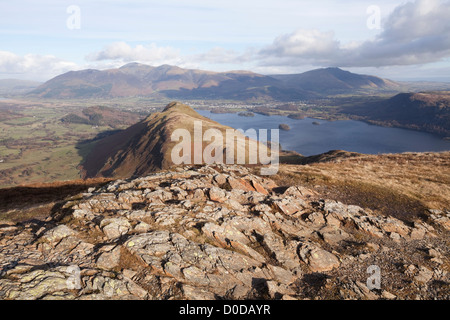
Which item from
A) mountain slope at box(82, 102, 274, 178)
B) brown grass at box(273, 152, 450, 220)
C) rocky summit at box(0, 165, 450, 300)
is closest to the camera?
rocky summit at box(0, 165, 450, 300)

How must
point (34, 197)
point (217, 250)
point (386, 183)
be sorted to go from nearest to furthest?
point (217, 250) < point (34, 197) < point (386, 183)

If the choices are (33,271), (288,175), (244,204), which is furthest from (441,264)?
(33,271)

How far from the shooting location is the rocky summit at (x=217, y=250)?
11.8 metres

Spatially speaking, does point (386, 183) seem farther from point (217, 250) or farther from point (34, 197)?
point (34, 197)

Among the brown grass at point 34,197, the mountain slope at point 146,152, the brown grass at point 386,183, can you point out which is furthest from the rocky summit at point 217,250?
the mountain slope at point 146,152

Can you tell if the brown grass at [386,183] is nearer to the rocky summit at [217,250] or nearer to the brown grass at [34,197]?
the rocky summit at [217,250]

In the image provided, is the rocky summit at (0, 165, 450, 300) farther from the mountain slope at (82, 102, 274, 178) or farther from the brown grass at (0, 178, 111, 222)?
the mountain slope at (82, 102, 274, 178)

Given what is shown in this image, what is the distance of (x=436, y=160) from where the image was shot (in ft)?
147

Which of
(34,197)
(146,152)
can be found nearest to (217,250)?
(34,197)

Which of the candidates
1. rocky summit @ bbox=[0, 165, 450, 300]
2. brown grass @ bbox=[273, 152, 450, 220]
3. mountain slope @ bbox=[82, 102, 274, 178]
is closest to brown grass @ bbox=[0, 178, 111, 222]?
rocky summit @ bbox=[0, 165, 450, 300]

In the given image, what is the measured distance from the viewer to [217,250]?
14.9 meters

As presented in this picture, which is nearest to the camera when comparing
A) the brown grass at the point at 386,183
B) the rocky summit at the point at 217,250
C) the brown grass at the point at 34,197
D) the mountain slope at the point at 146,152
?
the rocky summit at the point at 217,250

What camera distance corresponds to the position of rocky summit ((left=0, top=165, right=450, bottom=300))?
38.8 feet

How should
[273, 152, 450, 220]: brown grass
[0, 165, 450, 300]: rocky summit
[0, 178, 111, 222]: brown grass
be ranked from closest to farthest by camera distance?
[0, 165, 450, 300]: rocky summit → [0, 178, 111, 222]: brown grass → [273, 152, 450, 220]: brown grass
